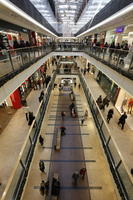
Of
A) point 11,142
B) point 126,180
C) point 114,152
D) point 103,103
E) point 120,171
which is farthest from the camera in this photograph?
point 103,103

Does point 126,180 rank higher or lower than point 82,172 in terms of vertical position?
higher

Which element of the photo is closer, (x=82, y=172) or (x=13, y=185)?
(x=13, y=185)

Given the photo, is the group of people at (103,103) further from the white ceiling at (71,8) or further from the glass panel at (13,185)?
the white ceiling at (71,8)

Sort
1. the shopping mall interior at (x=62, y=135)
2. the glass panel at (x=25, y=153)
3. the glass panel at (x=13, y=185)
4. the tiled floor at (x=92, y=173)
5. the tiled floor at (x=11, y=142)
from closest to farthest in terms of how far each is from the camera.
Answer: the glass panel at (x=13, y=185), the shopping mall interior at (x=62, y=135), the glass panel at (x=25, y=153), the tiled floor at (x=11, y=142), the tiled floor at (x=92, y=173)

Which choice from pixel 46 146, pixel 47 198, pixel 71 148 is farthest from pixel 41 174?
pixel 71 148

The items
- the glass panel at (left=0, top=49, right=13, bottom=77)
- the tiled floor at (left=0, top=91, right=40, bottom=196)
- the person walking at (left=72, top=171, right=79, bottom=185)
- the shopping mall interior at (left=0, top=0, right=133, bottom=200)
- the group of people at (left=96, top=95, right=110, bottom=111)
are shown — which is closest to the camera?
the glass panel at (left=0, top=49, right=13, bottom=77)

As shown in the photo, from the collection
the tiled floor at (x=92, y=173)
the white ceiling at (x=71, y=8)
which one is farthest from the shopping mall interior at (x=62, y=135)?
the white ceiling at (x=71, y=8)

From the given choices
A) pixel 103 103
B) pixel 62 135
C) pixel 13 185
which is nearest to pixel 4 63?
pixel 13 185

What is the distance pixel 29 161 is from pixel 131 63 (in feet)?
18.5

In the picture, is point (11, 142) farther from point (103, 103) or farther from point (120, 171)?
point (103, 103)

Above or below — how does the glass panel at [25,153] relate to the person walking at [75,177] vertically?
above

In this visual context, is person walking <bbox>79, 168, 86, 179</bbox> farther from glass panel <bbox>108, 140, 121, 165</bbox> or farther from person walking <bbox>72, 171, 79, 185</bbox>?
glass panel <bbox>108, 140, 121, 165</bbox>

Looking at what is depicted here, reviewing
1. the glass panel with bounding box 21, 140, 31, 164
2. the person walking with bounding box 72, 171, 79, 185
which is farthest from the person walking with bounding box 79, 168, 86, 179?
the glass panel with bounding box 21, 140, 31, 164

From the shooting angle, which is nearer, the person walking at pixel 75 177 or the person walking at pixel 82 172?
the person walking at pixel 75 177
